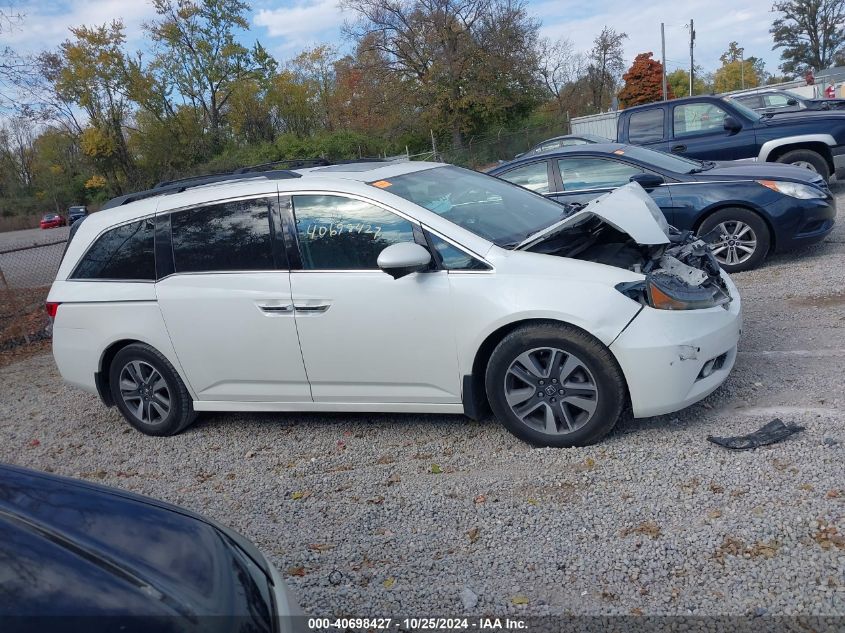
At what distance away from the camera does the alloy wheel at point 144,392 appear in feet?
17.7

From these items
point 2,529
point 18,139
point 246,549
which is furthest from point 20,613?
point 18,139

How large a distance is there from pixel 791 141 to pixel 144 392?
388 inches

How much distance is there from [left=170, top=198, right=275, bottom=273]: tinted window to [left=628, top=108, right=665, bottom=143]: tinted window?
A: 8212mm

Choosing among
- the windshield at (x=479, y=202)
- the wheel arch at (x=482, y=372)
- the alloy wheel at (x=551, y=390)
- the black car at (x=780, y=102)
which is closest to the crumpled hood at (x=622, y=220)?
the windshield at (x=479, y=202)

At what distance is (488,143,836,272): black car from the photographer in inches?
299

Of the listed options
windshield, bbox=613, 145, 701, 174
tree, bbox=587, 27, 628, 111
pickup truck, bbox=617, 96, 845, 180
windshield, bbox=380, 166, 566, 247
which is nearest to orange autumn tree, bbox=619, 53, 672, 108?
tree, bbox=587, 27, 628, 111

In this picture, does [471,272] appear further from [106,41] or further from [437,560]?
[106,41]

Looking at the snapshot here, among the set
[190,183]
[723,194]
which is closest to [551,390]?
[190,183]

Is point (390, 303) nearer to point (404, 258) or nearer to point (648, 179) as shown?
point (404, 258)

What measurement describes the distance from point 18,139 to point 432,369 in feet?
207

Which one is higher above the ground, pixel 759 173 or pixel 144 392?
pixel 759 173

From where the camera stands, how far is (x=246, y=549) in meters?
2.54

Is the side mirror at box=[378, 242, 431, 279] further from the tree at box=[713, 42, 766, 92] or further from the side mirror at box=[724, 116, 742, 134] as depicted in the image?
the tree at box=[713, 42, 766, 92]

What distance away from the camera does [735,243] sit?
789 cm
